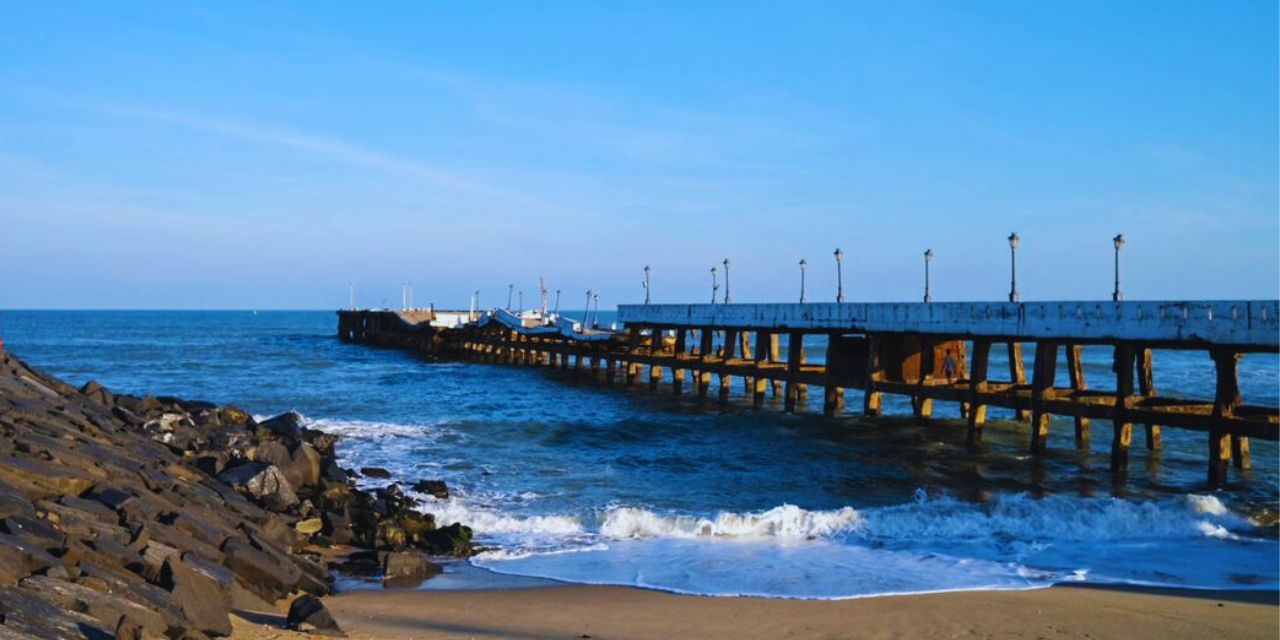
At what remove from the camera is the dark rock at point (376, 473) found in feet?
63.8

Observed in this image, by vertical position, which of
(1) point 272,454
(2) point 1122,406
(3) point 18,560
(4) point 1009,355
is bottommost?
(1) point 272,454

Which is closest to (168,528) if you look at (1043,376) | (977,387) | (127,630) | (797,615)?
(127,630)

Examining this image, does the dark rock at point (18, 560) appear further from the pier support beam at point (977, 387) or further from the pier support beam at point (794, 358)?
the pier support beam at point (794, 358)

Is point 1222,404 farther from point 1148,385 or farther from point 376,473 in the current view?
point 376,473

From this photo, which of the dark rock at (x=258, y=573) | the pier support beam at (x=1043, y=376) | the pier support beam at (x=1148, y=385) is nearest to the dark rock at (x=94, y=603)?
the dark rock at (x=258, y=573)

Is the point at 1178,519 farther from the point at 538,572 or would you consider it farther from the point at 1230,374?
the point at 538,572

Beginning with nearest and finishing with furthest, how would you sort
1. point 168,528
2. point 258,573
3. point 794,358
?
point 168,528 → point 258,573 → point 794,358

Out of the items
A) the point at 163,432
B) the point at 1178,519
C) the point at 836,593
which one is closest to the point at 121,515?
the point at 836,593

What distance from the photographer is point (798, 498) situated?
1777cm

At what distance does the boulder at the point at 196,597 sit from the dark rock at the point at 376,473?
10977 millimetres

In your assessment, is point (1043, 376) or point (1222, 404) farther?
point (1043, 376)

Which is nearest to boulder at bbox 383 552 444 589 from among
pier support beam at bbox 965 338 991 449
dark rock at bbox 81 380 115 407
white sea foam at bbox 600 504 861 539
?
white sea foam at bbox 600 504 861 539

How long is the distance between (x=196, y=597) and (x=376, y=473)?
1162cm

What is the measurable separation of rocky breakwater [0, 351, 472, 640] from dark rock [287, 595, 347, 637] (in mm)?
10
